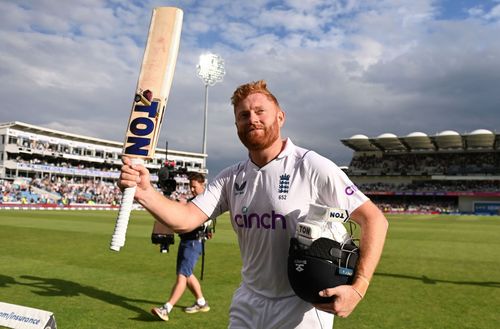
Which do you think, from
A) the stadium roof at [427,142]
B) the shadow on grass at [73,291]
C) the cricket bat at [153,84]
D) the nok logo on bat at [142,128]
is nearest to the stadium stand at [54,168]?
the stadium roof at [427,142]

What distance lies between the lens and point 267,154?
2900 mm

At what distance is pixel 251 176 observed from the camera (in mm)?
2953

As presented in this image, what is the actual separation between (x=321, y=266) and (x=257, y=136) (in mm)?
946

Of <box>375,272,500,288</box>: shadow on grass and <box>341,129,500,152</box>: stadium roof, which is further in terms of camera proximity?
<box>341,129,500,152</box>: stadium roof

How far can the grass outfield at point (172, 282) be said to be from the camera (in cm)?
636

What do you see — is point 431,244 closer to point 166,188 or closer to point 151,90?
point 166,188

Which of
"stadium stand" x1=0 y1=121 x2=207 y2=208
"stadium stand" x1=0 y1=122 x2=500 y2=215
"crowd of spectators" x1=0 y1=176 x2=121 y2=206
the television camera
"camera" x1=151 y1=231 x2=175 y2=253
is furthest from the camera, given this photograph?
"stadium stand" x1=0 y1=122 x2=500 y2=215

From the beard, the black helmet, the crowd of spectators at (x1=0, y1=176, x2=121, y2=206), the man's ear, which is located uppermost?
the man's ear

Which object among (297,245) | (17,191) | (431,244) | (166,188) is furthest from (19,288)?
(17,191)

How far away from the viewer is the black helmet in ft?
7.65

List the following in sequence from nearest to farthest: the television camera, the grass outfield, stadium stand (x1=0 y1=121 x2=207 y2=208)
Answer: the television camera → the grass outfield → stadium stand (x1=0 y1=121 x2=207 y2=208)

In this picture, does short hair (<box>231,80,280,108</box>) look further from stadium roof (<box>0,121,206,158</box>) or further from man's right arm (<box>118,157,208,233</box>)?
stadium roof (<box>0,121,206,158</box>)

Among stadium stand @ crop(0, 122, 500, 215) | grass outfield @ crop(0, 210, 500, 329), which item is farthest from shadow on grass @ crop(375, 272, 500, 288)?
stadium stand @ crop(0, 122, 500, 215)

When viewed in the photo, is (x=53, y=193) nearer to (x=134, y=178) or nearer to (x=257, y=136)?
(x=134, y=178)
